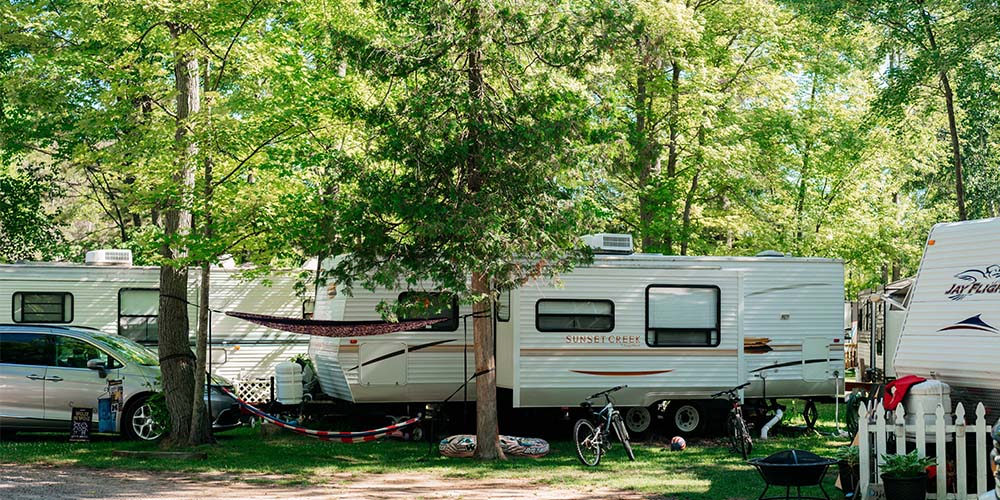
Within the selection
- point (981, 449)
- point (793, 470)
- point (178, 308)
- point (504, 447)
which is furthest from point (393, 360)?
point (981, 449)

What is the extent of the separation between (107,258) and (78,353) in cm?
363

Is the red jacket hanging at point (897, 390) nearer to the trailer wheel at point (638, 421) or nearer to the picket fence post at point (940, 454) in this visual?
the picket fence post at point (940, 454)

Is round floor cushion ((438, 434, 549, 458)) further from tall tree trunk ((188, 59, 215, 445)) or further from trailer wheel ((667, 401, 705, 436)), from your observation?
tall tree trunk ((188, 59, 215, 445))

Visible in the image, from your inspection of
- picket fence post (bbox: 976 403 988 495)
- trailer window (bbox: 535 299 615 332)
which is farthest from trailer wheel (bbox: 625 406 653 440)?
picket fence post (bbox: 976 403 988 495)

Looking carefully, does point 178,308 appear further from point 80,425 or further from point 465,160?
point 465,160

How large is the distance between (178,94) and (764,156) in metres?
13.8

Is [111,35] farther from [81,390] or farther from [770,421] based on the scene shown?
[770,421]

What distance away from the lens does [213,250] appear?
523 inches

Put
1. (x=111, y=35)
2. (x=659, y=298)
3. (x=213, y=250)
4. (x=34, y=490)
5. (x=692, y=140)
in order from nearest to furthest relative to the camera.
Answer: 1. (x=34, y=490)
2. (x=213, y=250)
3. (x=111, y=35)
4. (x=659, y=298)
5. (x=692, y=140)

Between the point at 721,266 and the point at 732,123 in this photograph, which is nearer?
the point at 721,266

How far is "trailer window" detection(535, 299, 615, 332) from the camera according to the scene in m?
15.1

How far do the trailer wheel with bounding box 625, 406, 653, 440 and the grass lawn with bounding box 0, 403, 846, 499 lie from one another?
0.45 metres

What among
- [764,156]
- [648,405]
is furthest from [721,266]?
[764,156]

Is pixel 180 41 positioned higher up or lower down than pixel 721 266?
higher up
